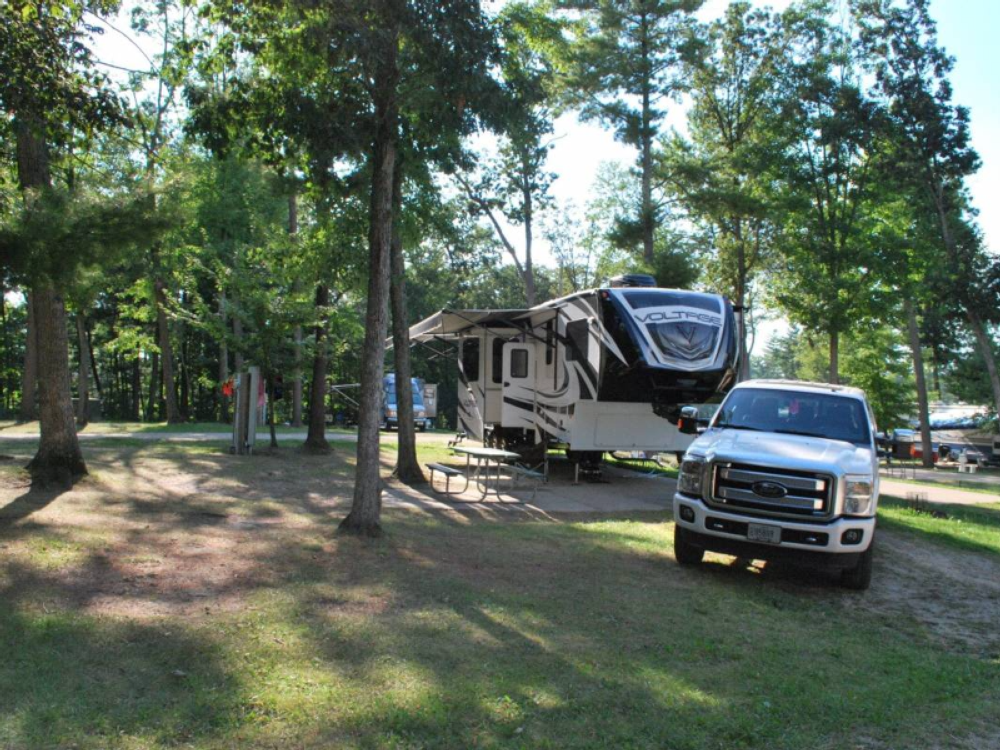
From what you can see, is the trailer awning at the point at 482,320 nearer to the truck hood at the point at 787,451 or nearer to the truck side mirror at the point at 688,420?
the truck side mirror at the point at 688,420

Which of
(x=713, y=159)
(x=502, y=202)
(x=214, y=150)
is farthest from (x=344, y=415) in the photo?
(x=214, y=150)

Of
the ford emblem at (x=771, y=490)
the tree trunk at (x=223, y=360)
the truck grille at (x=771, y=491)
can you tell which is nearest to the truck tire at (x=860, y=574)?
the truck grille at (x=771, y=491)

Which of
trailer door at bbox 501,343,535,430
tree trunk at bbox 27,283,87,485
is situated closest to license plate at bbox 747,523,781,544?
tree trunk at bbox 27,283,87,485

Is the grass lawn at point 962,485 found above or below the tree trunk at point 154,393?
below

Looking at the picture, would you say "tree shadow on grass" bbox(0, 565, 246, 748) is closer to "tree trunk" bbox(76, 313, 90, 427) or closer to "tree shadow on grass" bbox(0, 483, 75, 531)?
"tree shadow on grass" bbox(0, 483, 75, 531)

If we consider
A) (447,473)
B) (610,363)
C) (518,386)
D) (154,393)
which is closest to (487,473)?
(447,473)

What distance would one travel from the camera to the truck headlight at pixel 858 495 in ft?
24.5

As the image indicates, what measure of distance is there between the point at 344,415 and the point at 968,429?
1215 inches

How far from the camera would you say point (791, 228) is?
91.6ft

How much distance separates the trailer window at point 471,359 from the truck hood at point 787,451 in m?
9.93

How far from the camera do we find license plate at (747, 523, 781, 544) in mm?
7465

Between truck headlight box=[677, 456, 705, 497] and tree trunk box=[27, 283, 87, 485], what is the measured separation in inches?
302

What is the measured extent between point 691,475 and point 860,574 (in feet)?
6.15

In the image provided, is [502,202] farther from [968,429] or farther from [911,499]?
[968,429]
